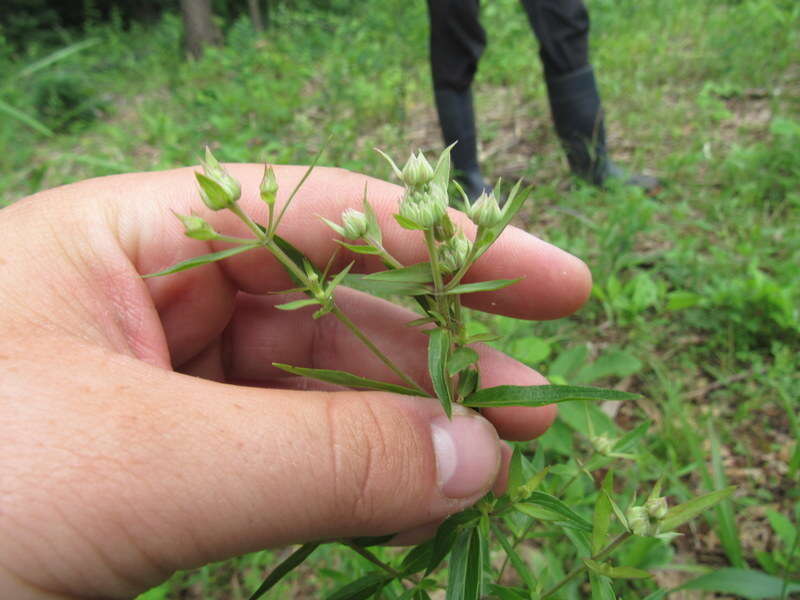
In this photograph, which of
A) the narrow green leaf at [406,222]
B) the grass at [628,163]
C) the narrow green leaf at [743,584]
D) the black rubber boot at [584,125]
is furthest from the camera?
the black rubber boot at [584,125]

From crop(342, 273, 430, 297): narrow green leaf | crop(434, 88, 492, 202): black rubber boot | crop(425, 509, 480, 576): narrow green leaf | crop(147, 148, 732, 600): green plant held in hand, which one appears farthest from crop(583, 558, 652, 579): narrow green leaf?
crop(434, 88, 492, 202): black rubber boot

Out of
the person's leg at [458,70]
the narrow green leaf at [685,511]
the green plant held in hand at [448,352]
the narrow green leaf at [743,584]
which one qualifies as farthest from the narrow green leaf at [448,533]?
the person's leg at [458,70]

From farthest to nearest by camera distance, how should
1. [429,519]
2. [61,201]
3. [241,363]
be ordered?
[241,363]
[61,201]
[429,519]

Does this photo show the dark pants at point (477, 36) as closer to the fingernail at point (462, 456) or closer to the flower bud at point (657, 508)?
the fingernail at point (462, 456)

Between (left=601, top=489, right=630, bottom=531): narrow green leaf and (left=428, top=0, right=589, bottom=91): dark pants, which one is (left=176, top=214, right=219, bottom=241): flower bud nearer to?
(left=601, top=489, right=630, bottom=531): narrow green leaf

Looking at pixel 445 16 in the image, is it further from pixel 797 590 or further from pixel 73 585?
pixel 73 585

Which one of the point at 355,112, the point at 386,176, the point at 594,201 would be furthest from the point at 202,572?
the point at 355,112
